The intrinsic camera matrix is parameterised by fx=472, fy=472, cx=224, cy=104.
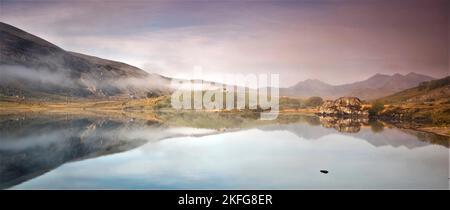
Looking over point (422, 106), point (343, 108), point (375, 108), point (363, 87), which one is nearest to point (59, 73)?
point (343, 108)

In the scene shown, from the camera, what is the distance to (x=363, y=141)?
9.34m

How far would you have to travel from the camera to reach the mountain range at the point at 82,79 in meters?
9.60

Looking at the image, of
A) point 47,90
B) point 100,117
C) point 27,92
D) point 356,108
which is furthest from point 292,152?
point 27,92

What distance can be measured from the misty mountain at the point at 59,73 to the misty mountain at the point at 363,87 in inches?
113

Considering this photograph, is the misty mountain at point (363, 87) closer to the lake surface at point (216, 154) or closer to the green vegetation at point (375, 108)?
the green vegetation at point (375, 108)

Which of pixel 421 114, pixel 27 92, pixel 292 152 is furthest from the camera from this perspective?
pixel 27 92

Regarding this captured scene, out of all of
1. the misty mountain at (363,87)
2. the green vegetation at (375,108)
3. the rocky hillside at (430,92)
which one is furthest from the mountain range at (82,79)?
the green vegetation at (375,108)

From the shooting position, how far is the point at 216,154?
28.8ft

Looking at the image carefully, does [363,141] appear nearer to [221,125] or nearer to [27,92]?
[221,125]

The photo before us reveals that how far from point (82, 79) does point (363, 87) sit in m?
6.18

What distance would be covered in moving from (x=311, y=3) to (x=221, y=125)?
9.75 feet

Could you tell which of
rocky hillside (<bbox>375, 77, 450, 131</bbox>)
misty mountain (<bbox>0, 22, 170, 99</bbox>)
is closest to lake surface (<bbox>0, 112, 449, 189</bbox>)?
rocky hillside (<bbox>375, 77, 450, 131</bbox>)

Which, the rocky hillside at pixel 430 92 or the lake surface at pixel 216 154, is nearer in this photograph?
the lake surface at pixel 216 154

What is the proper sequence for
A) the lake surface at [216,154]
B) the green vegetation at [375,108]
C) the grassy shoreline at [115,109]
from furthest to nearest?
the green vegetation at [375,108] → the grassy shoreline at [115,109] → the lake surface at [216,154]
